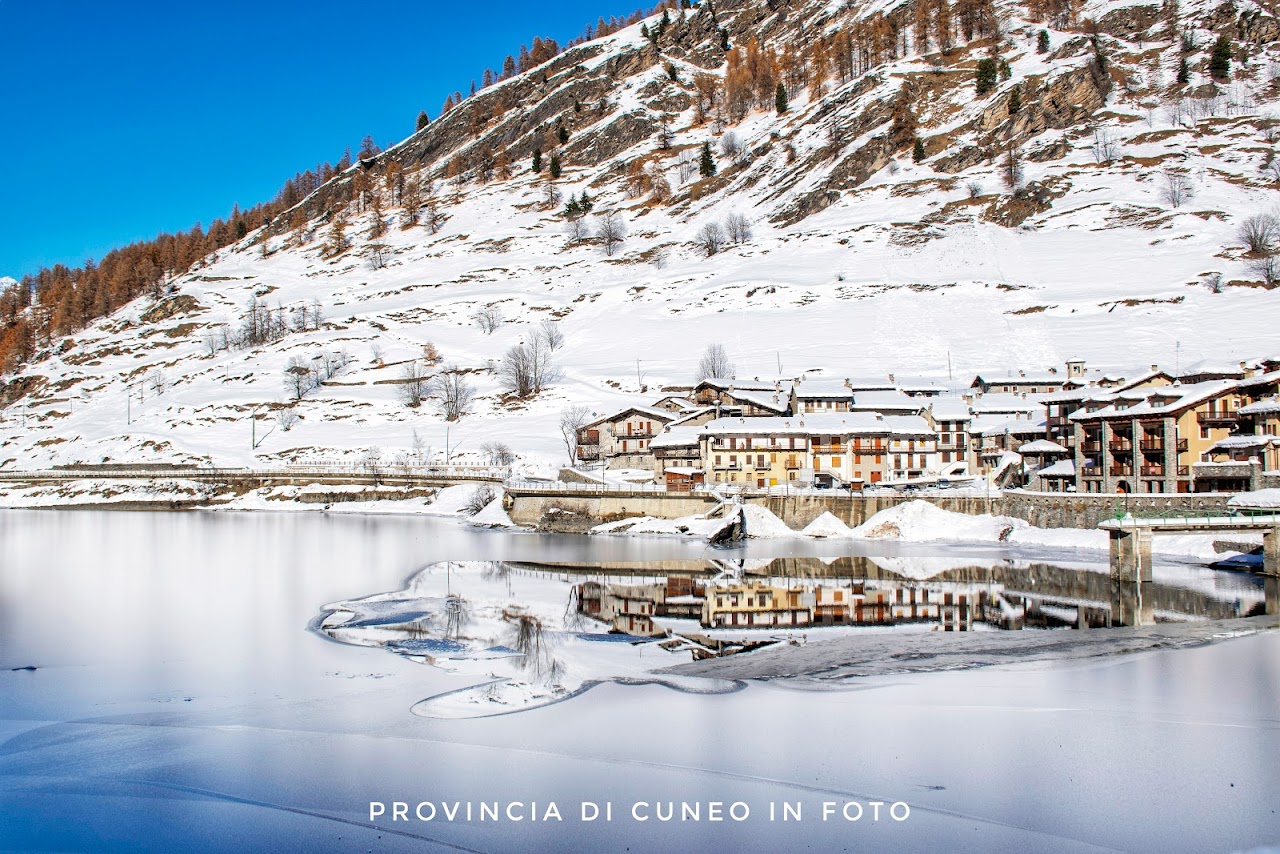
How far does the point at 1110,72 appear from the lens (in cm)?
18200

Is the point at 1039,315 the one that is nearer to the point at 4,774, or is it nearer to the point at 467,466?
the point at 467,466

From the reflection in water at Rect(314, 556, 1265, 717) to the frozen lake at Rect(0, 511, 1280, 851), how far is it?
162 cm

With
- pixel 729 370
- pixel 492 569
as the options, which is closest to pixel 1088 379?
pixel 729 370

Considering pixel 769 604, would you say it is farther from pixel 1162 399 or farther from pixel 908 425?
pixel 908 425

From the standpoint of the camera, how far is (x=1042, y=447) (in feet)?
216

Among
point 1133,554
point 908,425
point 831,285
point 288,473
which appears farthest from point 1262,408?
point 831,285

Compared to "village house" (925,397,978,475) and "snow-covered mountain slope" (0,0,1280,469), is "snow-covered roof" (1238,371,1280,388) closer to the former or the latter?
"village house" (925,397,978,475)

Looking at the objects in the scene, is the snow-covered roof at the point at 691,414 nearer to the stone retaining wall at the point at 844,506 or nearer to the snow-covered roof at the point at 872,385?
the snow-covered roof at the point at 872,385

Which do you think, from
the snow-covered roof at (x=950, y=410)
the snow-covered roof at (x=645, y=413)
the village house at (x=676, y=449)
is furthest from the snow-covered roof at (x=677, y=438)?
the snow-covered roof at (x=950, y=410)

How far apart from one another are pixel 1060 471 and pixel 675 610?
142ft

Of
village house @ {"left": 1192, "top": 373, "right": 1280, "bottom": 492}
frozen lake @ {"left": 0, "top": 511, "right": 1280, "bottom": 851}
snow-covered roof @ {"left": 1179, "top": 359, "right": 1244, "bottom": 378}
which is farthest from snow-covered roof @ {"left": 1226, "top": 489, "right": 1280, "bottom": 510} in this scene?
snow-covered roof @ {"left": 1179, "top": 359, "right": 1244, "bottom": 378}

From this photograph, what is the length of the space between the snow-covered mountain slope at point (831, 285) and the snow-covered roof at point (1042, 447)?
112 feet

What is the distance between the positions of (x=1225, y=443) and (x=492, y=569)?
44379 mm

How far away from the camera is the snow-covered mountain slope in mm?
107625
